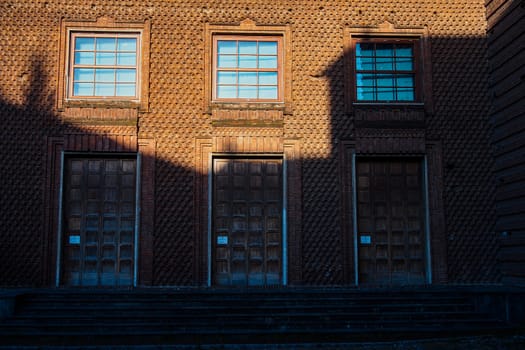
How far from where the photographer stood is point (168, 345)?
9.38 m

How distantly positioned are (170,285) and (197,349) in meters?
3.35

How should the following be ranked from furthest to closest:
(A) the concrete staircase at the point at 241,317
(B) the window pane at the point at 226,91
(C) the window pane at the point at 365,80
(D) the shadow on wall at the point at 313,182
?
(C) the window pane at the point at 365,80 < (B) the window pane at the point at 226,91 < (D) the shadow on wall at the point at 313,182 < (A) the concrete staircase at the point at 241,317

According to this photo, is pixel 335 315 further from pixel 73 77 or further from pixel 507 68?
pixel 73 77

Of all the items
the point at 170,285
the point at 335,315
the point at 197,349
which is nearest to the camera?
the point at 197,349

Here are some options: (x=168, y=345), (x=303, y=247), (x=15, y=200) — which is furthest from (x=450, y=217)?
(x=15, y=200)

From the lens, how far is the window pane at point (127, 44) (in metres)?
13.3

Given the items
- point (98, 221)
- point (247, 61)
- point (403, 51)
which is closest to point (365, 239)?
point (403, 51)

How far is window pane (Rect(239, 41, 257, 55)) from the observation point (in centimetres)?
1348

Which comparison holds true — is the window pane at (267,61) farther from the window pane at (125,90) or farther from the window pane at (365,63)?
the window pane at (125,90)

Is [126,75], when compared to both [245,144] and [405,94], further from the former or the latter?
[405,94]

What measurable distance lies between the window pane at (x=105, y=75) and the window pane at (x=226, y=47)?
8.62 ft

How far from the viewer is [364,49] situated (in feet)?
44.7

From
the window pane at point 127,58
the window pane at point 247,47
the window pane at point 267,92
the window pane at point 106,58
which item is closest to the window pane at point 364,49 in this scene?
the window pane at point 267,92

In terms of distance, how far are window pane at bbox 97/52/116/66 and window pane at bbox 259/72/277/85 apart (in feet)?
11.7
